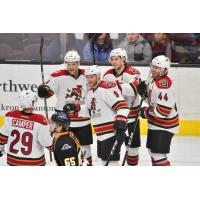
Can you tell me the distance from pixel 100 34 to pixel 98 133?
0.76m

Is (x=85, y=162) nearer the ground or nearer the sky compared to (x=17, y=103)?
nearer the ground

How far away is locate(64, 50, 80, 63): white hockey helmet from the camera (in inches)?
228

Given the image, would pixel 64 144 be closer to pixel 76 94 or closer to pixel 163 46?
pixel 76 94

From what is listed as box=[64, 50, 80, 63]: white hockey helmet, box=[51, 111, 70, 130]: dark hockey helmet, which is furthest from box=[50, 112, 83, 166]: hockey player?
box=[64, 50, 80, 63]: white hockey helmet

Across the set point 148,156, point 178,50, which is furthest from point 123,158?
point 178,50

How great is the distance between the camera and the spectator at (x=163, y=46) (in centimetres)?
581

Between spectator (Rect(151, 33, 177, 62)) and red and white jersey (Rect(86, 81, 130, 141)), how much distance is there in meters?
0.43

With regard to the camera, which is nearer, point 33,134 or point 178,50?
point 33,134

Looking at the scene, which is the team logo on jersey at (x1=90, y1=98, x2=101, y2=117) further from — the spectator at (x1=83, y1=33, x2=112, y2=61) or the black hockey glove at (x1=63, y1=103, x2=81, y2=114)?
the spectator at (x1=83, y1=33, x2=112, y2=61)

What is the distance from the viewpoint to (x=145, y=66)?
18.9 ft

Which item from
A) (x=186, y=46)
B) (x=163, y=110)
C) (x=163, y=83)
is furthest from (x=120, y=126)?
(x=186, y=46)

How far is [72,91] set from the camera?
5801 millimetres
